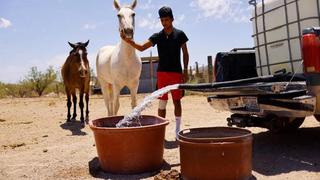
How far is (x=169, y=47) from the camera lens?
583 cm

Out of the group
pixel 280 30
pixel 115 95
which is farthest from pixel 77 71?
pixel 280 30

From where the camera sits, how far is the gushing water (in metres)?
4.60

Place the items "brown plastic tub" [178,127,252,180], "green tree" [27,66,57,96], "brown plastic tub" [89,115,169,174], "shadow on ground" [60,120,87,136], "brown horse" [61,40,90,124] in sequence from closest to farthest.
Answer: "brown plastic tub" [178,127,252,180] → "brown plastic tub" [89,115,169,174] → "shadow on ground" [60,120,87,136] → "brown horse" [61,40,90,124] → "green tree" [27,66,57,96]

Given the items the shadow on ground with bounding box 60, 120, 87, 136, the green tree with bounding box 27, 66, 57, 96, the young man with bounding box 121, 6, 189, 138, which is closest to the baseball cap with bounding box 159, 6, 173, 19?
the young man with bounding box 121, 6, 189, 138

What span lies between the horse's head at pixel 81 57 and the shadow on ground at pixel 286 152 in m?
4.47

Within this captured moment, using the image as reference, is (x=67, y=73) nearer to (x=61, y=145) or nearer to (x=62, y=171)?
(x=61, y=145)

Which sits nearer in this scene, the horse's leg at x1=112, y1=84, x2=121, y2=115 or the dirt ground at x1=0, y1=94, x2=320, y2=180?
the dirt ground at x1=0, y1=94, x2=320, y2=180

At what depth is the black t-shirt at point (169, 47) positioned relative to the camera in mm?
5809

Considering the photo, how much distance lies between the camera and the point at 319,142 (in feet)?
17.9

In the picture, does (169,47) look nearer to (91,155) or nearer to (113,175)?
(91,155)

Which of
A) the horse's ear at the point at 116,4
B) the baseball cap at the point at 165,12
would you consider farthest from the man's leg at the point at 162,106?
the horse's ear at the point at 116,4

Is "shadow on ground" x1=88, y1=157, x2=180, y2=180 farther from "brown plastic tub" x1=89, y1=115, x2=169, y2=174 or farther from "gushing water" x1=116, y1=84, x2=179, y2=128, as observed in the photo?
"gushing water" x1=116, y1=84, x2=179, y2=128

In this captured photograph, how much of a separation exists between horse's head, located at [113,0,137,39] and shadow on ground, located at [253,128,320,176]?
2501 millimetres

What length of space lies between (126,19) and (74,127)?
146 inches
